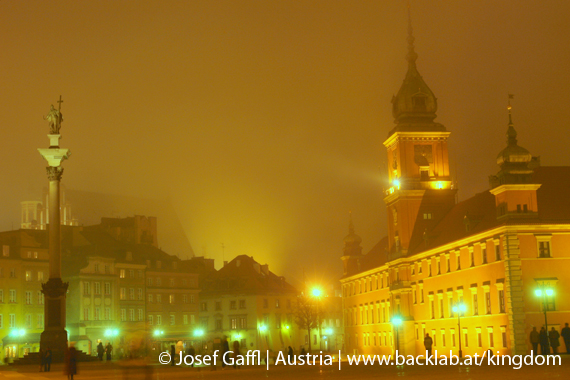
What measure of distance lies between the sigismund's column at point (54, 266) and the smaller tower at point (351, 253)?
7314cm

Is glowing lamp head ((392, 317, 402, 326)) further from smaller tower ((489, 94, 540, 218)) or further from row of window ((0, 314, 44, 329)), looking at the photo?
row of window ((0, 314, 44, 329))

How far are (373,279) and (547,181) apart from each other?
4272cm

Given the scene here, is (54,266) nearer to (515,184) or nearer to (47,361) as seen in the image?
(47,361)

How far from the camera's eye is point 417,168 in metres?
94.4

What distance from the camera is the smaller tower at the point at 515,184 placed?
64875 millimetres

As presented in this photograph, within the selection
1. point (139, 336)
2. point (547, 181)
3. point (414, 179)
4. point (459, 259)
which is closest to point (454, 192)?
point (414, 179)

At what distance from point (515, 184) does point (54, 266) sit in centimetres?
3258

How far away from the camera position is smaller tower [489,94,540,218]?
64.9 meters

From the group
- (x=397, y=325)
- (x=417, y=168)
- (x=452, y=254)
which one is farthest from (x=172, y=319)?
(x=452, y=254)

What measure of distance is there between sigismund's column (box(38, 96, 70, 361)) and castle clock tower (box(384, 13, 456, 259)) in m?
45.6

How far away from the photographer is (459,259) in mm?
76188

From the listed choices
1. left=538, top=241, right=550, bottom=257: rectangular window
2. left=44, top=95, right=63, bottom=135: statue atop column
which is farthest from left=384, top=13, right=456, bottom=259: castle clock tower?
left=44, top=95, right=63, bottom=135: statue atop column

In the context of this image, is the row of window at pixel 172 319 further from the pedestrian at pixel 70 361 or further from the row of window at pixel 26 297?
the pedestrian at pixel 70 361

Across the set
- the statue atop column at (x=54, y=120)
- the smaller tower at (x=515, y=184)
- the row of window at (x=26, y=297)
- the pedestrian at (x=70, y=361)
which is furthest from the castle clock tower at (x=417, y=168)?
the pedestrian at (x=70, y=361)
